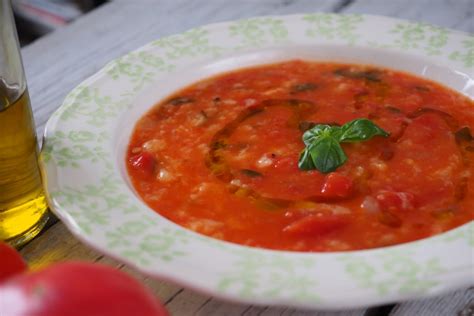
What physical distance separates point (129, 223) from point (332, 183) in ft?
2.32

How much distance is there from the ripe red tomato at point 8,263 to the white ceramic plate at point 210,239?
10.6 inches

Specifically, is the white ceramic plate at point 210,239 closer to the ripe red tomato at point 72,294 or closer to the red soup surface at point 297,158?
the red soup surface at point 297,158

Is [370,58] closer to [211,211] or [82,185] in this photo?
[211,211]

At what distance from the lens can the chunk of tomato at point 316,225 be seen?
7.84 ft

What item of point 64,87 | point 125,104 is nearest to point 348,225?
point 125,104

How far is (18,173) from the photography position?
2.60 meters

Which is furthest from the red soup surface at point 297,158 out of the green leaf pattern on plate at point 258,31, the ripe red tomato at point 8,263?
the ripe red tomato at point 8,263

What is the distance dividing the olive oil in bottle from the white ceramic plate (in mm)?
85

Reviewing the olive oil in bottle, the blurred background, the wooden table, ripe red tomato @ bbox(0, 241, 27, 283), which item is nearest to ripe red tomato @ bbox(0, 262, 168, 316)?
ripe red tomato @ bbox(0, 241, 27, 283)

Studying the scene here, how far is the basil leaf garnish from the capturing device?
2650 mm

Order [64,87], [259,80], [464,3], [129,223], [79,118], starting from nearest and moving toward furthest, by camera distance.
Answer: [129,223] → [79,118] → [259,80] → [64,87] → [464,3]

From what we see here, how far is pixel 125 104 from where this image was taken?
122 inches

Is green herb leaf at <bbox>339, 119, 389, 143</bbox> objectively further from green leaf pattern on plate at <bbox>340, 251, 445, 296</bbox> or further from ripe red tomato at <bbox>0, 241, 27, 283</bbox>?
ripe red tomato at <bbox>0, 241, 27, 283</bbox>

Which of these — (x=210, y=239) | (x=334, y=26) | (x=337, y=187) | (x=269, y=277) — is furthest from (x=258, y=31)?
(x=269, y=277)
